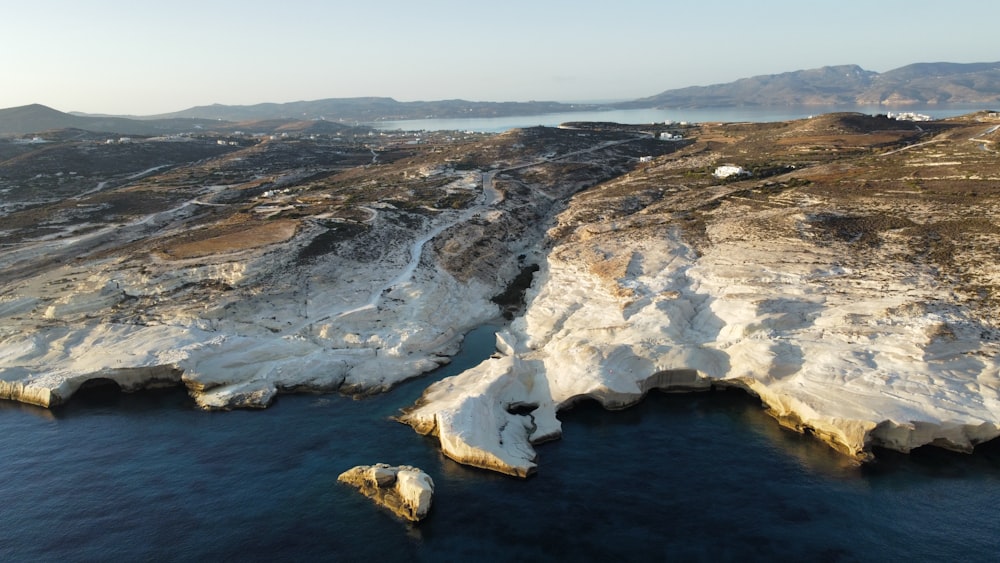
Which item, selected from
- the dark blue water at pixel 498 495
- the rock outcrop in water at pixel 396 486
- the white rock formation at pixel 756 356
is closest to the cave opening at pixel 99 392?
the dark blue water at pixel 498 495

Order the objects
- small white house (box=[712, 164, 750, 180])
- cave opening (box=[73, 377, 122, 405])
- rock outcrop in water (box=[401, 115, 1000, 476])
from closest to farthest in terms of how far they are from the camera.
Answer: rock outcrop in water (box=[401, 115, 1000, 476])
cave opening (box=[73, 377, 122, 405])
small white house (box=[712, 164, 750, 180])

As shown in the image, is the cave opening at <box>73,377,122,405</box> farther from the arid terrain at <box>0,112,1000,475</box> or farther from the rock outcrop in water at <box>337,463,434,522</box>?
the rock outcrop in water at <box>337,463,434,522</box>

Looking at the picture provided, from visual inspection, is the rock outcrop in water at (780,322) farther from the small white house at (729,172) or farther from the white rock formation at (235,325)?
the small white house at (729,172)

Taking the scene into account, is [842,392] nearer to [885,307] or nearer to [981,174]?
[885,307]

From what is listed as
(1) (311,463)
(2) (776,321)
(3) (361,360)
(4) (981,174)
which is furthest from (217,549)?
(4) (981,174)

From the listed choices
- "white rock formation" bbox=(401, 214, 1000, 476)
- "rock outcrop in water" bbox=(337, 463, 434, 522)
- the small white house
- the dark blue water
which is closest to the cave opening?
the dark blue water
